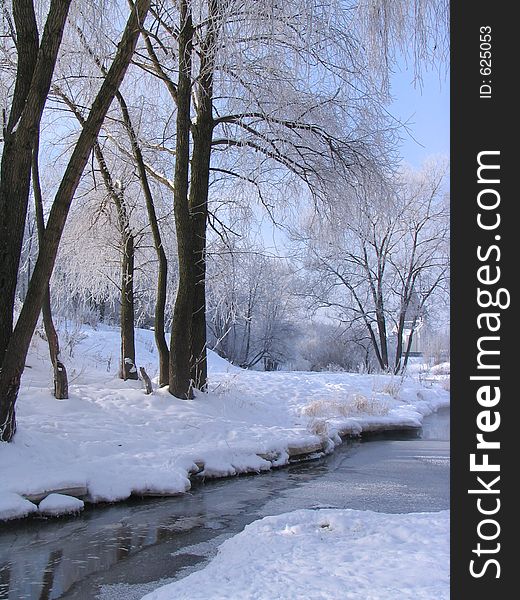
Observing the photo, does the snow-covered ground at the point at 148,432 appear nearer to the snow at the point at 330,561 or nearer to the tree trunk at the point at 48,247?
the tree trunk at the point at 48,247

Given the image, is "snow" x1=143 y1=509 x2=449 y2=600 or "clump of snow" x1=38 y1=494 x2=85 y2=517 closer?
"snow" x1=143 y1=509 x2=449 y2=600

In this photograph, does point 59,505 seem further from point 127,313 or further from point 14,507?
point 127,313

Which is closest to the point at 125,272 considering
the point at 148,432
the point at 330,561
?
the point at 148,432

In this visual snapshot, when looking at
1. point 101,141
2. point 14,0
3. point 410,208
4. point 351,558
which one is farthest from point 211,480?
point 410,208

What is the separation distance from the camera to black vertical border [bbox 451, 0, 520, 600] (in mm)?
1626

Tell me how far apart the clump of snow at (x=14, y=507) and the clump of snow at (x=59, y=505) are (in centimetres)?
8

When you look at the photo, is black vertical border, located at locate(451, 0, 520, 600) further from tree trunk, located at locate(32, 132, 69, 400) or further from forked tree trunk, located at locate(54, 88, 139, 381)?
forked tree trunk, located at locate(54, 88, 139, 381)

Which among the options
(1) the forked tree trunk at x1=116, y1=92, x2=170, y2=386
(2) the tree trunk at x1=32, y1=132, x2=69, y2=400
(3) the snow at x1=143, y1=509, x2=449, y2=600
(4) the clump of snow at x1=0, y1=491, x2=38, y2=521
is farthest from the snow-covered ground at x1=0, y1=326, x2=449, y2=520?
(3) the snow at x1=143, y1=509, x2=449, y2=600

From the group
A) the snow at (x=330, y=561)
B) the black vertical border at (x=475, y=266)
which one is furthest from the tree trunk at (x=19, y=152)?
the black vertical border at (x=475, y=266)

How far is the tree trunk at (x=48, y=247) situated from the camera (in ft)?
21.8

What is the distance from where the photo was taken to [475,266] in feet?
5.46

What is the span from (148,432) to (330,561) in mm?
5020

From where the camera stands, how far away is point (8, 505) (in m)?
5.72

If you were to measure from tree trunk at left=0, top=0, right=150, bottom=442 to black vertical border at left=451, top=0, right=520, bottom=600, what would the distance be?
549 centimetres
